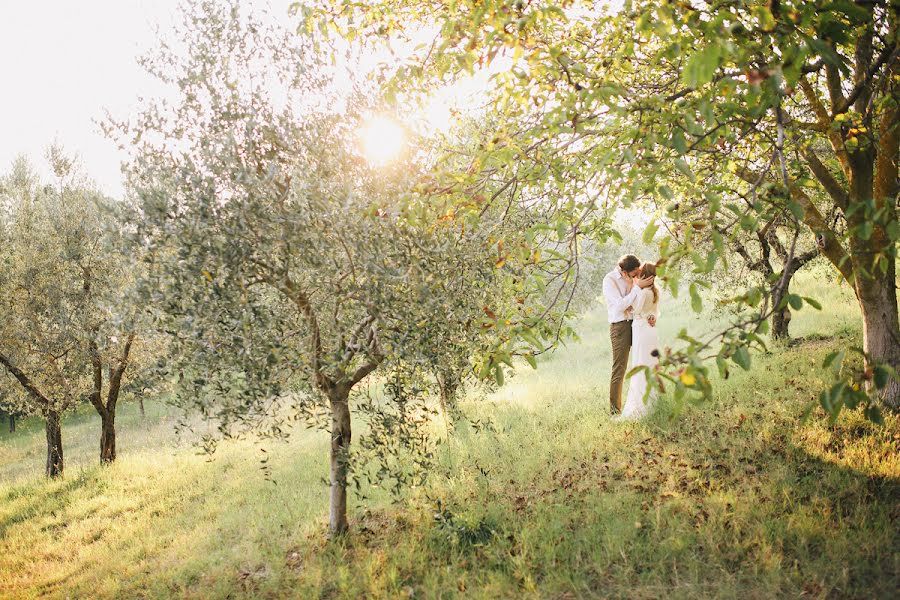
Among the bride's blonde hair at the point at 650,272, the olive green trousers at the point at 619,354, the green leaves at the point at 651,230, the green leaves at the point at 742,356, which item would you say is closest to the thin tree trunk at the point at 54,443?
the olive green trousers at the point at 619,354

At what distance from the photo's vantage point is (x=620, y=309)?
11477 millimetres

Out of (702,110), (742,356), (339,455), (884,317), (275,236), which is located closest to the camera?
(742,356)

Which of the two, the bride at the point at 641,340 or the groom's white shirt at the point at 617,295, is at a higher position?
the groom's white shirt at the point at 617,295

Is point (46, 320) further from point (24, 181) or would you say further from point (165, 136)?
point (165, 136)

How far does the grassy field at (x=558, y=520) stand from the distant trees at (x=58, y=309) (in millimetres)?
3610

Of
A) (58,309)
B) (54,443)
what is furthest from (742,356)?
(54,443)

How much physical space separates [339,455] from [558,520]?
3.38 m

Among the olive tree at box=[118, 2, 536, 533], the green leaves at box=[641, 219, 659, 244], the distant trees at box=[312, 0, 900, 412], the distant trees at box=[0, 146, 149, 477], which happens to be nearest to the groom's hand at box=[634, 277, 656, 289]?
the distant trees at box=[312, 0, 900, 412]

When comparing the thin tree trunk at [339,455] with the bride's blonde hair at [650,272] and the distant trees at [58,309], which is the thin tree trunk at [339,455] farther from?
the distant trees at [58,309]

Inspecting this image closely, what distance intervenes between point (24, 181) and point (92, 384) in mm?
8827

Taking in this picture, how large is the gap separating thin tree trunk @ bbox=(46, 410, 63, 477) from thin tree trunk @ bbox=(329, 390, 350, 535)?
1335 centimetres

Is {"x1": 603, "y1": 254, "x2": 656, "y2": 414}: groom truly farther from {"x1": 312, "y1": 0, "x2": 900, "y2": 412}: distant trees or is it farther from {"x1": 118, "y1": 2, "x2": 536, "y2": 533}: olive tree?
{"x1": 118, "y1": 2, "x2": 536, "y2": 533}: olive tree

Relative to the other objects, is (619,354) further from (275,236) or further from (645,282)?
(275,236)

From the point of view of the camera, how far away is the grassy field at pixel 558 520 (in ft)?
20.0
